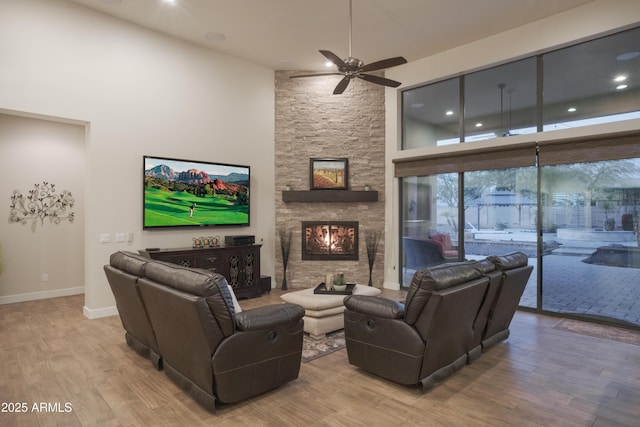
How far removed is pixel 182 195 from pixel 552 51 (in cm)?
592

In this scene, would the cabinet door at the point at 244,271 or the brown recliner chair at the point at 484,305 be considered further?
the cabinet door at the point at 244,271

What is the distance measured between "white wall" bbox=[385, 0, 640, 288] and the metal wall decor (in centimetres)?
568

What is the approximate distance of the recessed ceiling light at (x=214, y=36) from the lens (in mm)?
5809

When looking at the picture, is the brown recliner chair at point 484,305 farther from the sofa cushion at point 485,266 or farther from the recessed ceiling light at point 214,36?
the recessed ceiling light at point 214,36

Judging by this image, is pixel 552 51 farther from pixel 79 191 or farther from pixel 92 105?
pixel 79 191

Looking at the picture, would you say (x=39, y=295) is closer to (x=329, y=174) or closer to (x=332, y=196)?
(x=332, y=196)

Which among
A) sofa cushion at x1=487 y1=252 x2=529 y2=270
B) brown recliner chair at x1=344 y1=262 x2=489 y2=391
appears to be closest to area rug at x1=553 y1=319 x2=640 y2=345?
sofa cushion at x1=487 y1=252 x2=529 y2=270

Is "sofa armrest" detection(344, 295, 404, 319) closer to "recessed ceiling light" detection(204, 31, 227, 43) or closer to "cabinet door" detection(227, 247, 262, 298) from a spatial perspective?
"cabinet door" detection(227, 247, 262, 298)

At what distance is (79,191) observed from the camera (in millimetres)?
6551

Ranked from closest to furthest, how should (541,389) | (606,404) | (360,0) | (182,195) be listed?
(606,404), (541,389), (360,0), (182,195)

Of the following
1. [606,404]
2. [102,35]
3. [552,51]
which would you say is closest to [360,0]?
[552,51]

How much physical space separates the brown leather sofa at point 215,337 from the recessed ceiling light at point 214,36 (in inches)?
166

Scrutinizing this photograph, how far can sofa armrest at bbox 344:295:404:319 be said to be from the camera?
300 cm

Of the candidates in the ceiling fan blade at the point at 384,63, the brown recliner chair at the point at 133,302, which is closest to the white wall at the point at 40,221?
the brown recliner chair at the point at 133,302
